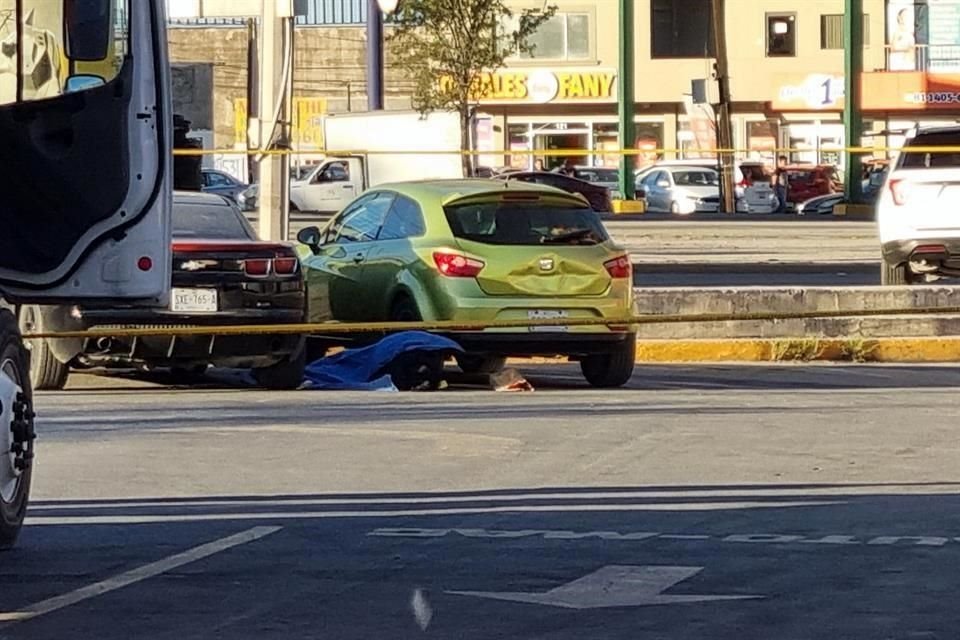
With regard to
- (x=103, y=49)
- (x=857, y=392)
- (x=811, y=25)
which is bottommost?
(x=857, y=392)

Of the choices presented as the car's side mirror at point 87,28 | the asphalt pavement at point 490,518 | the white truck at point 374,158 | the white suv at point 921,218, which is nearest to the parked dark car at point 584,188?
the white truck at point 374,158

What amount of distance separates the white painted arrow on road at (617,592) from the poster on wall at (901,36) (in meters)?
56.9

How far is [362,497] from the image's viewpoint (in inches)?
372

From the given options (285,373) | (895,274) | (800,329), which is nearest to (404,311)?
(285,373)

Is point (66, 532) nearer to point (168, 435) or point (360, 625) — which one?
point (360, 625)

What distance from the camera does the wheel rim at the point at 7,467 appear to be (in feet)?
25.5

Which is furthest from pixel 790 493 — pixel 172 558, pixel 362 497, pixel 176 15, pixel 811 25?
pixel 811 25

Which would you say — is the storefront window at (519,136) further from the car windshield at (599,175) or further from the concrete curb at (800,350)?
the concrete curb at (800,350)

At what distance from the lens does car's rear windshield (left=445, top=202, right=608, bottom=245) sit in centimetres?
1498

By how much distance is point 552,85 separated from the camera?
63969 mm

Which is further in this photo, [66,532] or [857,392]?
[857,392]

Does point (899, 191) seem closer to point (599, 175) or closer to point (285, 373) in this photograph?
point (285, 373)

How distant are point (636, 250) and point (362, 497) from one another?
19.9 m

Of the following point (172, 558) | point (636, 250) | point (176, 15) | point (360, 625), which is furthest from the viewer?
point (636, 250)
